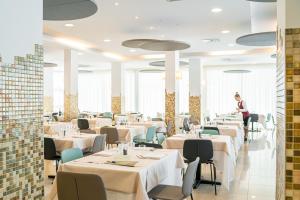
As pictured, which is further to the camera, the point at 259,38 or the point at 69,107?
the point at 69,107

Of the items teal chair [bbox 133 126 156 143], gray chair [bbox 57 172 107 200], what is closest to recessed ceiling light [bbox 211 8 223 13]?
teal chair [bbox 133 126 156 143]

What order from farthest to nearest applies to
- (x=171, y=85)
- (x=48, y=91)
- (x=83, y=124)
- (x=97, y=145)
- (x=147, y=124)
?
(x=48, y=91) < (x=171, y=85) < (x=83, y=124) < (x=147, y=124) < (x=97, y=145)

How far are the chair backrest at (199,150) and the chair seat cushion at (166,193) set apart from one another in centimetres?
141

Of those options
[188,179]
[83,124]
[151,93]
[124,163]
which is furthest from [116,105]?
[188,179]

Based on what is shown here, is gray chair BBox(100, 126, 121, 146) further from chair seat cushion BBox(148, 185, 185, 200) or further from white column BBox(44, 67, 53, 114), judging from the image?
white column BBox(44, 67, 53, 114)

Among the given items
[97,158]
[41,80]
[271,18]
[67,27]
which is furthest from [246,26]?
[41,80]

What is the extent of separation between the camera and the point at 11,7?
2.33m

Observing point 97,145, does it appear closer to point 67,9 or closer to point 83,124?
point 67,9

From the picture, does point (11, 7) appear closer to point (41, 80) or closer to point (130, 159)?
point (41, 80)

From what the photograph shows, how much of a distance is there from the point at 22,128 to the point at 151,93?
17.6 metres

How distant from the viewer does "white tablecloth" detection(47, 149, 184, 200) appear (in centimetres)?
310

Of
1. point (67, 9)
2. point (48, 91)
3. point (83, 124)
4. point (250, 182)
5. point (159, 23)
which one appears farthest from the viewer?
point (48, 91)

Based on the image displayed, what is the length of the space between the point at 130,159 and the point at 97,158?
45 centimetres

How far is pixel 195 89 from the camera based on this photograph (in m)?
14.1
